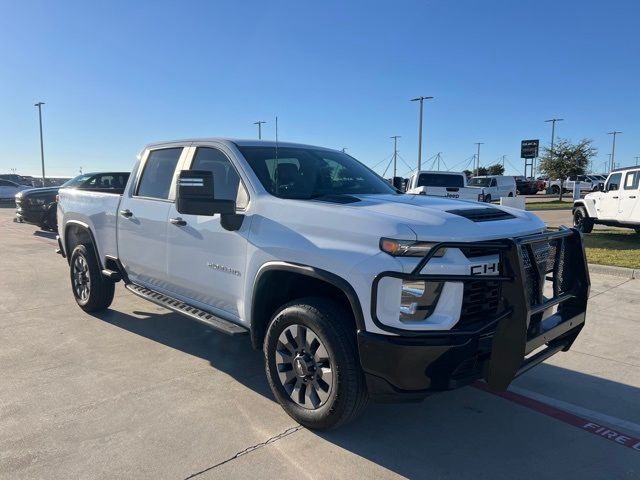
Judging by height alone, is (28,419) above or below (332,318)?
below

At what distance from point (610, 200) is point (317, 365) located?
41.9ft

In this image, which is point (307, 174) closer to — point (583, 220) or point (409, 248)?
point (409, 248)

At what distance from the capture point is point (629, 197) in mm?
12648

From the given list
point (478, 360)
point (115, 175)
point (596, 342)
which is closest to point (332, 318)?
point (478, 360)

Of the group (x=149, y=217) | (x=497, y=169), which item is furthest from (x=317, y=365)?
(x=497, y=169)

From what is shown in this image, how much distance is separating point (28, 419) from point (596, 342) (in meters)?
5.06

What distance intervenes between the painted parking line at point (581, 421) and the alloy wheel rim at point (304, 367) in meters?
1.56

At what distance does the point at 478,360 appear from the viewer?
2.91 m

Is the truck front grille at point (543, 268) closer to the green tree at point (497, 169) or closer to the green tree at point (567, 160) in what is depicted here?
the green tree at point (567, 160)

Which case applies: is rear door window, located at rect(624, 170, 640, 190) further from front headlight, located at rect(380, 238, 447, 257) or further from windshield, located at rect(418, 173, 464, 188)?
front headlight, located at rect(380, 238, 447, 257)

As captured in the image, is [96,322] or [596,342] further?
[96,322]

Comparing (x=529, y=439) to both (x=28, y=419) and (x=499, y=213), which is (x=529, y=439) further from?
(x=28, y=419)

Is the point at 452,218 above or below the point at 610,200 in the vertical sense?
above

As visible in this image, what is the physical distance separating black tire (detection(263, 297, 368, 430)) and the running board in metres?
0.38
